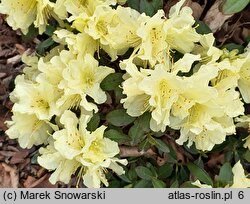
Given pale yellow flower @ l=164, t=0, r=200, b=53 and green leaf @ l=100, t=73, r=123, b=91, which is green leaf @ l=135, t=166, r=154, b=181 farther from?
pale yellow flower @ l=164, t=0, r=200, b=53

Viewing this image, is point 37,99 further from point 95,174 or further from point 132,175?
point 132,175

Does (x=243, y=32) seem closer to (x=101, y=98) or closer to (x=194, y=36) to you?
(x=194, y=36)

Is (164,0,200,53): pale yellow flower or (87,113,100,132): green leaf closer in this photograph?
(164,0,200,53): pale yellow flower

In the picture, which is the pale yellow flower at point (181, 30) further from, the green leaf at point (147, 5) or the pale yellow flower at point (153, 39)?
the green leaf at point (147, 5)

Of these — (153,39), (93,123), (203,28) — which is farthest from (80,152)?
(203,28)

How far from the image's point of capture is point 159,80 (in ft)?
5.45

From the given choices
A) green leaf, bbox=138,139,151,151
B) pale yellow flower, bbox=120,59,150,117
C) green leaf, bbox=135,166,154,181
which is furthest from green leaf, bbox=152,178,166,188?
pale yellow flower, bbox=120,59,150,117

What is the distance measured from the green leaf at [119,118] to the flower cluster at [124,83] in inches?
3.6

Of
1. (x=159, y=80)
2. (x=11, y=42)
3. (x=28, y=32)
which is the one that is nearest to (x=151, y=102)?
(x=159, y=80)

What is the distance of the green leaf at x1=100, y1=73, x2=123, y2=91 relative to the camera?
74.9 inches

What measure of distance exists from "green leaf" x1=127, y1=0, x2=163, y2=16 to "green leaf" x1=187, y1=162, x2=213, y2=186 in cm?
62

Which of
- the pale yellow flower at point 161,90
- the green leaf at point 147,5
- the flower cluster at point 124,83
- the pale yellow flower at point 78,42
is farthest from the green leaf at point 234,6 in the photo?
the pale yellow flower at point 78,42
